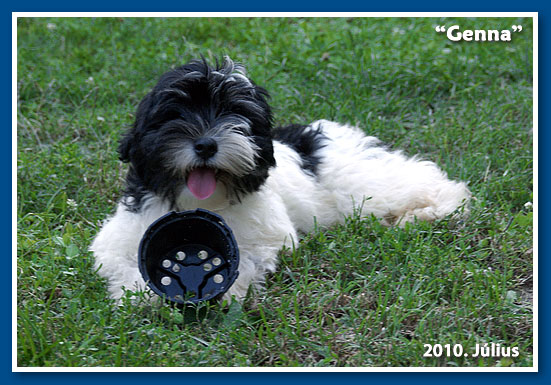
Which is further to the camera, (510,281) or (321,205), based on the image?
(321,205)

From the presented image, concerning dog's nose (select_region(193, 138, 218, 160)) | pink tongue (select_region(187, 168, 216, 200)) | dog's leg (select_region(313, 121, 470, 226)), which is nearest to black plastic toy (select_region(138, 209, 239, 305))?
pink tongue (select_region(187, 168, 216, 200))

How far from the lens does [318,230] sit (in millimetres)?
4641

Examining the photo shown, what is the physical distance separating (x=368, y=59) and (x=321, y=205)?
6.97 feet

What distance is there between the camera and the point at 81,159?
215 inches

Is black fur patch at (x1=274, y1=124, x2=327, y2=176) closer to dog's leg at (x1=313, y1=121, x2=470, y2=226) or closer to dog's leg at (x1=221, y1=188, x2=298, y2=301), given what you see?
dog's leg at (x1=313, y1=121, x2=470, y2=226)

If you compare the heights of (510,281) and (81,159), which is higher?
(81,159)

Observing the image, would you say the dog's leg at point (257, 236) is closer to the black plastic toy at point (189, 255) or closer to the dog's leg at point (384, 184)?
the black plastic toy at point (189, 255)

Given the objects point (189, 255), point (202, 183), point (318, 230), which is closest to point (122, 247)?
point (189, 255)

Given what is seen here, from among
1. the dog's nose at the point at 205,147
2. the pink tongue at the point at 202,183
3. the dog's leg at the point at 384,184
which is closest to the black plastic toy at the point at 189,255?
the pink tongue at the point at 202,183

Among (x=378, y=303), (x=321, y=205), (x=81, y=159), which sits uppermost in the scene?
(x=81, y=159)

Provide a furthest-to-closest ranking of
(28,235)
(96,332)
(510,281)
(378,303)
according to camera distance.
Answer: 1. (28,235)
2. (510,281)
3. (378,303)
4. (96,332)

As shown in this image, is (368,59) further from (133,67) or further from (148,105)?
(148,105)

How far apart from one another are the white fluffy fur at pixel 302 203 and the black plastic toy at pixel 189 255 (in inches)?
5.2

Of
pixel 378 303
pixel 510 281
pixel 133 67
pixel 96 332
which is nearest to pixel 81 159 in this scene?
pixel 133 67
